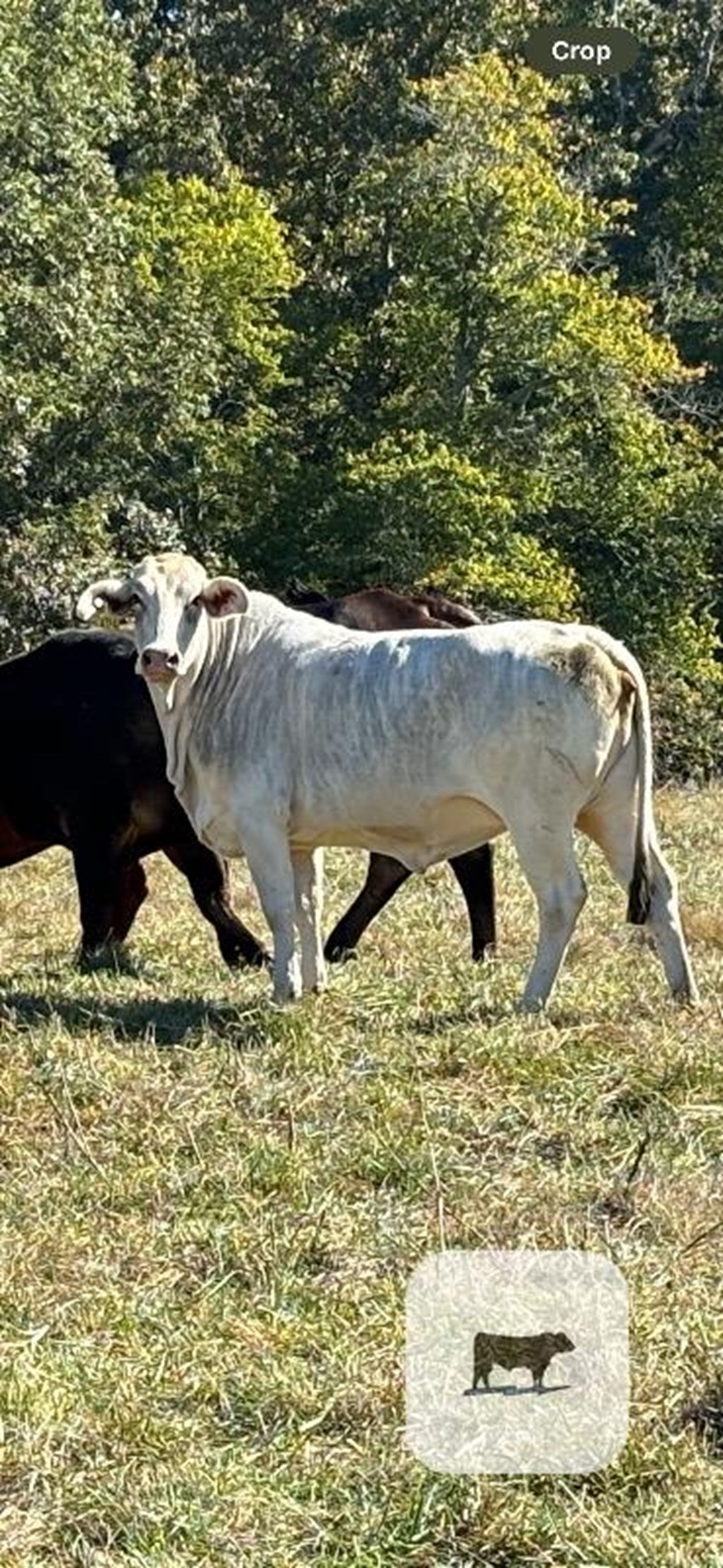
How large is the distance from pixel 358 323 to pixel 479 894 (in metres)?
23.3

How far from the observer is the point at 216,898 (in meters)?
9.48

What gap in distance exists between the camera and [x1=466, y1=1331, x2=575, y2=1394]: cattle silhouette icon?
164 inches

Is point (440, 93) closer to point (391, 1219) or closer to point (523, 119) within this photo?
point (523, 119)

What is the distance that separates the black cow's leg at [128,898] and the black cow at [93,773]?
0.04m

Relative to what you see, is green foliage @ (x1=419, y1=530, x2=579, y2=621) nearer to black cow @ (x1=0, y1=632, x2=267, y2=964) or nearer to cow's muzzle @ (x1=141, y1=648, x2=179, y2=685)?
black cow @ (x1=0, y1=632, x2=267, y2=964)

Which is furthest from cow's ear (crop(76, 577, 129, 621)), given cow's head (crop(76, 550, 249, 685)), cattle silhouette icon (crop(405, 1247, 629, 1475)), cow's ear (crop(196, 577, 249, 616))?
cattle silhouette icon (crop(405, 1247, 629, 1475))

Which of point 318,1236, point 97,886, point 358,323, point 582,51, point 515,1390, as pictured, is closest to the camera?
point 515,1390

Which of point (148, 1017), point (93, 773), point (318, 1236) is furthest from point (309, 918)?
point (318, 1236)

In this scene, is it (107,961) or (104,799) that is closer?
(107,961)

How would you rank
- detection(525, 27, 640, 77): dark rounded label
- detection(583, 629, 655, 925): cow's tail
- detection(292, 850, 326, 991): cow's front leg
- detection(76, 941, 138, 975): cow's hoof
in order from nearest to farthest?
detection(583, 629, 655, 925): cow's tail, detection(292, 850, 326, 991): cow's front leg, detection(76, 941, 138, 975): cow's hoof, detection(525, 27, 640, 77): dark rounded label

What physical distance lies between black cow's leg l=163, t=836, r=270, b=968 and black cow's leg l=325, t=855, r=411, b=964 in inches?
14.9

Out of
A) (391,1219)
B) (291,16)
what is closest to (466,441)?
(291,16)

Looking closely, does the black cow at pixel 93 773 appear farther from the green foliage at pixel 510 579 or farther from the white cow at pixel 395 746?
the green foliage at pixel 510 579

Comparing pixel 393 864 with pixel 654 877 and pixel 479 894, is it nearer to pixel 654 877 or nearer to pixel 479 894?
pixel 479 894
